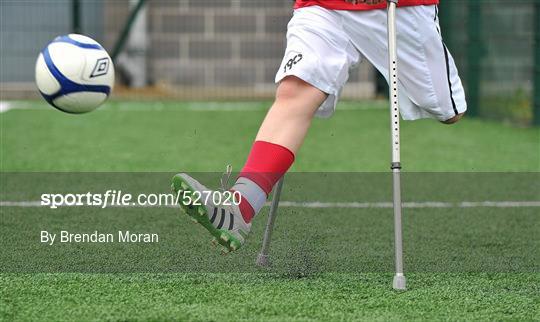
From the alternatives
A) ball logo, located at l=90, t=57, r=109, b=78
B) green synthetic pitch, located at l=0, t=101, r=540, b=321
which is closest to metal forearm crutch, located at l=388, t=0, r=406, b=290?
green synthetic pitch, located at l=0, t=101, r=540, b=321

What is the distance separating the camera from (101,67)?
4434 millimetres

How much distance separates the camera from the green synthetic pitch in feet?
12.1

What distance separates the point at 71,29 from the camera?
48.4ft

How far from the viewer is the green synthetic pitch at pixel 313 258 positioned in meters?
3.70

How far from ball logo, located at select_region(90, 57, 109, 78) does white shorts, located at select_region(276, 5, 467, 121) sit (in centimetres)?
72

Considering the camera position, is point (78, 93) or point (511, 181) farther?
point (511, 181)

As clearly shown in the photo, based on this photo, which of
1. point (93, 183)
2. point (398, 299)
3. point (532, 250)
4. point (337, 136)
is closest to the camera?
point (398, 299)

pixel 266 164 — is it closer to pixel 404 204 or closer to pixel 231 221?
pixel 231 221

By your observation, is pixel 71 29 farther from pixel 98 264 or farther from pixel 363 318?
pixel 363 318

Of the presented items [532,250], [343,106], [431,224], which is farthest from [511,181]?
[343,106]

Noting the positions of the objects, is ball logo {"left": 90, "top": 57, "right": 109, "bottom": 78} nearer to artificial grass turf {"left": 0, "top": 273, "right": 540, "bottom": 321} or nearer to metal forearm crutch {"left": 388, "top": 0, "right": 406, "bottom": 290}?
artificial grass turf {"left": 0, "top": 273, "right": 540, "bottom": 321}

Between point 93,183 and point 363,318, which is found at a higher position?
point 363,318

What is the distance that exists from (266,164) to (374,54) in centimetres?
65

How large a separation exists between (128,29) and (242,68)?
6.31ft
